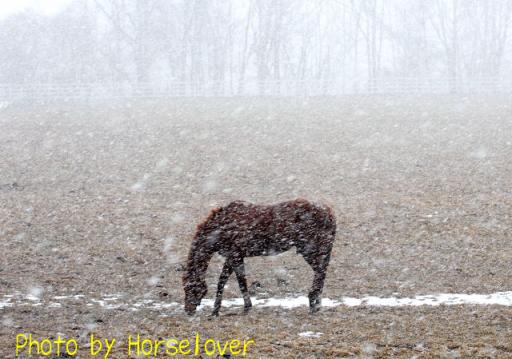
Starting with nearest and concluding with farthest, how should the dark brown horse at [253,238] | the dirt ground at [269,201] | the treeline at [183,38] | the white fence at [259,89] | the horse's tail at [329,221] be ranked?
the dirt ground at [269,201] → the dark brown horse at [253,238] → the horse's tail at [329,221] → the white fence at [259,89] → the treeline at [183,38]

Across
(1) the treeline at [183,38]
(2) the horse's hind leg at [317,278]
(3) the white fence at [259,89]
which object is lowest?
(2) the horse's hind leg at [317,278]

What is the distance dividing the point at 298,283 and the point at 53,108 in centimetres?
2522

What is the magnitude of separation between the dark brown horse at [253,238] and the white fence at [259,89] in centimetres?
2923

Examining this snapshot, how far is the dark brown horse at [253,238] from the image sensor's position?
8406 millimetres

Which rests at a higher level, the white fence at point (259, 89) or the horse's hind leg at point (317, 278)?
the white fence at point (259, 89)

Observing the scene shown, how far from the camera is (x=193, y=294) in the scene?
27.4 feet

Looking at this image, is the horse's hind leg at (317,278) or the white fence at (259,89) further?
the white fence at (259,89)

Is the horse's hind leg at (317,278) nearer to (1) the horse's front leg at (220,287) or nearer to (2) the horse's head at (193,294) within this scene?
(1) the horse's front leg at (220,287)

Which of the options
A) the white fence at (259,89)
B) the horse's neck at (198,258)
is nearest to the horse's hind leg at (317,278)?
the horse's neck at (198,258)

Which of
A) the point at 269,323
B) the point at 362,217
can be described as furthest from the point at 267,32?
the point at 269,323

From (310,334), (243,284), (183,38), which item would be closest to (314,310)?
(243,284)

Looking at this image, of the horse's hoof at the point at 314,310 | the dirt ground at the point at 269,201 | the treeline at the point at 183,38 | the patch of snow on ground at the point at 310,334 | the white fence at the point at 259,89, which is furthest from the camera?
the treeline at the point at 183,38

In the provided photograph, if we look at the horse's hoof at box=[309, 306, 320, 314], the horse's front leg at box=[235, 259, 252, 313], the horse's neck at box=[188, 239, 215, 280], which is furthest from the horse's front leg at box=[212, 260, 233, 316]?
the horse's hoof at box=[309, 306, 320, 314]

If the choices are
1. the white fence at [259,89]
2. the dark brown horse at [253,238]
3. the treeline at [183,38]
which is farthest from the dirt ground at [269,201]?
the treeline at [183,38]
